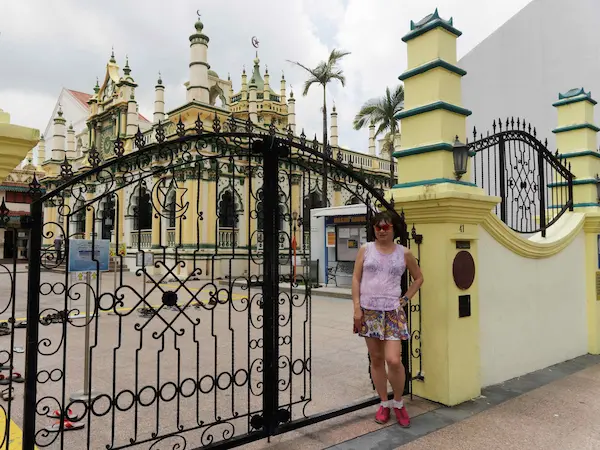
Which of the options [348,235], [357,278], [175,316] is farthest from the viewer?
[348,235]

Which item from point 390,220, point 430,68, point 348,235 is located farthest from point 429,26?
point 348,235

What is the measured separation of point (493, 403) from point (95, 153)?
165 inches

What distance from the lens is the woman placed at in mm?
3514

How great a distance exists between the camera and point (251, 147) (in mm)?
3492

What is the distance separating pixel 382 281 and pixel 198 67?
615 inches

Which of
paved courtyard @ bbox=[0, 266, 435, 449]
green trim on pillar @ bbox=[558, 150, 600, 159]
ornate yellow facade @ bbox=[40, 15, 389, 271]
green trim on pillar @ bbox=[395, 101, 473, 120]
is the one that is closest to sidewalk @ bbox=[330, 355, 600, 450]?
paved courtyard @ bbox=[0, 266, 435, 449]

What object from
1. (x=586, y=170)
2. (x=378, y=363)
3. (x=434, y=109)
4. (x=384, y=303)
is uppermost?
(x=434, y=109)

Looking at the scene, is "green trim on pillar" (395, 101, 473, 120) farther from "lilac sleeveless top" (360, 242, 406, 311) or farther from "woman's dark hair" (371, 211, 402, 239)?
"lilac sleeveless top" (360, 242, 406, 311)

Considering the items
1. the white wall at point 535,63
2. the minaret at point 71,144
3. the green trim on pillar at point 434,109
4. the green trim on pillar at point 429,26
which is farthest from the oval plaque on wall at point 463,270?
the minaret at point 71,144

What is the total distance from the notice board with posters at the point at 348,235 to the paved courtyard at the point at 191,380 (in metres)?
5.18

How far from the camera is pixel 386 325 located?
3533 mm

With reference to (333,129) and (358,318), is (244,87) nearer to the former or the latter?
(333,129)

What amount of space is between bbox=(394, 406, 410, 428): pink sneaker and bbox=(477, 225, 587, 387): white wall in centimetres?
145

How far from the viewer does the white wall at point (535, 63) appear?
37.5ft
